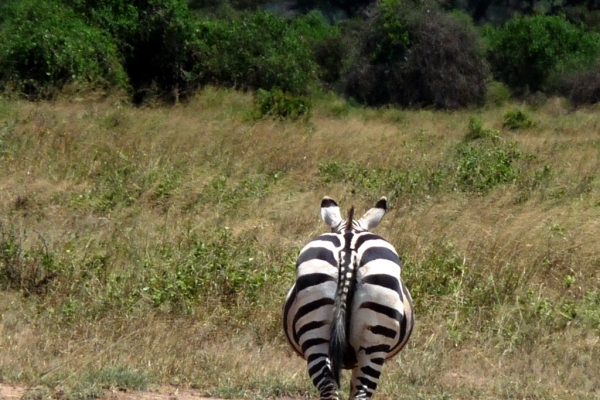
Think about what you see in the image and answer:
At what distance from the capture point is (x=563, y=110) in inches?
896

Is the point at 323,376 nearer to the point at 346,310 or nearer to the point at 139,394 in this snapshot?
the point at 346,310

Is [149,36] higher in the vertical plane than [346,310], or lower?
lower

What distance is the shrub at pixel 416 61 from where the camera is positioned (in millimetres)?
22594

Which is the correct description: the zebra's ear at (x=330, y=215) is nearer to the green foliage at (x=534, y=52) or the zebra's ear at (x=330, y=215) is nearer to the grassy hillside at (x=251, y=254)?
the grassy hillside at (x=251, y=254)

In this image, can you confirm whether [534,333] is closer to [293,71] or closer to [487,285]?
[487,285]

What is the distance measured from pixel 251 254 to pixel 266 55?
512 inches

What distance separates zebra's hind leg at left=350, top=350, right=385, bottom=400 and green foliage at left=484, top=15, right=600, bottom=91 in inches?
995

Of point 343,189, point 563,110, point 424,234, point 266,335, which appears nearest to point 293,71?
point 563,110

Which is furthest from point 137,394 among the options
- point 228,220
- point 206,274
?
point 228,220

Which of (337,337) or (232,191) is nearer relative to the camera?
(337,337)

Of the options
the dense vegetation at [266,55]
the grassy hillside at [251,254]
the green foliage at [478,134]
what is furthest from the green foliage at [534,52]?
the grassy hillside at [251,254]

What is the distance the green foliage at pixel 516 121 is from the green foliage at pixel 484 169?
17.7 feet

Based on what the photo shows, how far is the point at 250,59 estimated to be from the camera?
1941 cm

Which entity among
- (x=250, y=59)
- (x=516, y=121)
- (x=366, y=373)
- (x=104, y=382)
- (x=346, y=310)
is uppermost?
(x=346, y=310)
